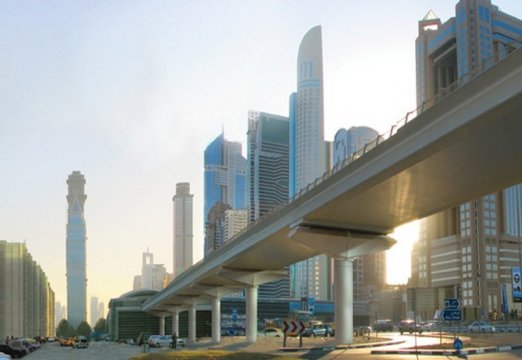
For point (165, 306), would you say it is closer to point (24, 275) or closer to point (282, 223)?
point (24, 275)

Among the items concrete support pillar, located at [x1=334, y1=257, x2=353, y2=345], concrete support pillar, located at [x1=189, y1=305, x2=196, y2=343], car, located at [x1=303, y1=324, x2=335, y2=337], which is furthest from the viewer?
concrete support pillar, located at [x1=189, y1=305, x2=196, y2=343]

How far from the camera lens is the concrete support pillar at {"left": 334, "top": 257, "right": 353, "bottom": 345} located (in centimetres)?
5078

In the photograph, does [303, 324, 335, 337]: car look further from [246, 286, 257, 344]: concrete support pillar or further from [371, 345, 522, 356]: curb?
[371, 345, 522, 356]: curb

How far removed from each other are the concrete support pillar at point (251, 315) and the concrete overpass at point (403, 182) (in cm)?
741

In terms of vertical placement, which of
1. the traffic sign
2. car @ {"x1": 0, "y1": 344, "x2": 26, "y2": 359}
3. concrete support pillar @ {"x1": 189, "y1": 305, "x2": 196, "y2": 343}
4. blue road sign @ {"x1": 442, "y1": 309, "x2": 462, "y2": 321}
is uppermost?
blue road sign @ {"x1": 442, "y1": 309, "x2": 462, "y2": 321}

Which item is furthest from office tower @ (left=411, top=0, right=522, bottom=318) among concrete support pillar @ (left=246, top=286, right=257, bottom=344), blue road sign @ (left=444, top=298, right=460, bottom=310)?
blue road sign @ (left=444, top=298, right=460, bottom=310)

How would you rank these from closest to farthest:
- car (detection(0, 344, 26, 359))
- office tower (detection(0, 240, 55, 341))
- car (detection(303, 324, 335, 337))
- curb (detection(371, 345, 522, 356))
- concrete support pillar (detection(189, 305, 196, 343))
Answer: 1. curb (detection(371, 345, 522, 356))
2. car (detection(0, 344, 26, 359))
3. car (detection(303, 324, 335, 337))
4. concrete support pillar (detection(189, 305, 196, 343))
5. office tower (detection(0, 240, 55, 341))

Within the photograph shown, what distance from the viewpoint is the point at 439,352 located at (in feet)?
124

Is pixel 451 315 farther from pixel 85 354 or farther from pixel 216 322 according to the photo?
pixel 216 322

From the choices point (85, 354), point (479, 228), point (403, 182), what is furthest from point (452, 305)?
point (479, 228)

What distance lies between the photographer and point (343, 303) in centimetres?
5112

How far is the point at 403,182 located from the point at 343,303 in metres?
16.5

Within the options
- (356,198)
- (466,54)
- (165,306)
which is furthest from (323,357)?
(466,54)

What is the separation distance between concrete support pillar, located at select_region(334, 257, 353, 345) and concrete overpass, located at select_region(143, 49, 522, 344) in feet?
0.24
